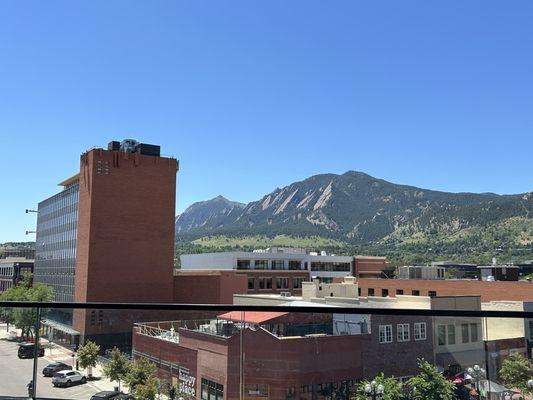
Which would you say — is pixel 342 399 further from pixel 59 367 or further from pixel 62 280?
pixel 62 280

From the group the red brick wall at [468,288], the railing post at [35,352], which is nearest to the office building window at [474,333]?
the railing post at [35,352]

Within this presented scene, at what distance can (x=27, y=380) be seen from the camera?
A: 3.94 metres

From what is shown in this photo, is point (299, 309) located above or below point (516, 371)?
above

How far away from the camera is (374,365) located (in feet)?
11.7

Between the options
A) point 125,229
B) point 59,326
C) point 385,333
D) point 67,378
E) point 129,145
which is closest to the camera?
point 385,333

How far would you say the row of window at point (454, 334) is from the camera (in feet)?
11.1

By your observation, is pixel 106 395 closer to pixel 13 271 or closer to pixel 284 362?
pixel 284 362

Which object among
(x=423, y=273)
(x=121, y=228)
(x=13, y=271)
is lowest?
(x=13, y=271)

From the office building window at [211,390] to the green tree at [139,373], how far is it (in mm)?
440

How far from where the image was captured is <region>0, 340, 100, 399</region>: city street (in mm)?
3756

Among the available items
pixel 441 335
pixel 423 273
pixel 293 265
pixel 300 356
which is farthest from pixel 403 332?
pixel 293 265

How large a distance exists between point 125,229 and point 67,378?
199 feet

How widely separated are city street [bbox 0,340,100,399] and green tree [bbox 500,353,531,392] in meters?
2.89

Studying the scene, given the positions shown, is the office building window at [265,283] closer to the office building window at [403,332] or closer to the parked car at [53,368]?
the parked car at [53,368]
